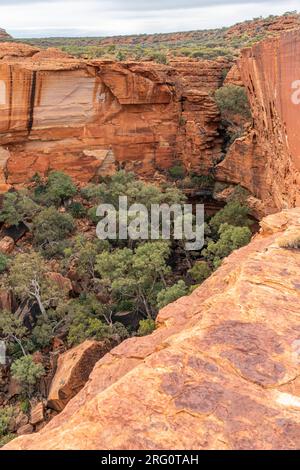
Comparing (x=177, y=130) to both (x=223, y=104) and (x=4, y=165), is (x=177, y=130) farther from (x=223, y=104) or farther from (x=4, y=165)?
(x=4, y=165)

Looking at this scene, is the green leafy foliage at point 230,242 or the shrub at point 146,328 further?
the green leafy foliage at point 230,242

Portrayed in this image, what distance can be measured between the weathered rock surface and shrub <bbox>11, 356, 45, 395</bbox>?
510mm

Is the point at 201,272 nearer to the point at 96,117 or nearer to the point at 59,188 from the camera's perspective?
the point at 59,188

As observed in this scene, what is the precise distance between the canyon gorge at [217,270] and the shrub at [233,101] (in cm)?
64

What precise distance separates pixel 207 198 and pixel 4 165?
36.8 ft

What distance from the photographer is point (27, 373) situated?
1240 centimetres

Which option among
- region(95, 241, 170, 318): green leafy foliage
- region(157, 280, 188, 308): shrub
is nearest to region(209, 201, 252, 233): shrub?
region(95, 241, 170, 318): green leafy foliage

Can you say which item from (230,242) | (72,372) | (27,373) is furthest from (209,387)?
(230,242)

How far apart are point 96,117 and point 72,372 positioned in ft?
55.6

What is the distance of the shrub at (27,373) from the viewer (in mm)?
12281

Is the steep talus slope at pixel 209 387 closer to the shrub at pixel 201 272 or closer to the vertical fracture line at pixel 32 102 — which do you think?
the shrub at pixel 201 272

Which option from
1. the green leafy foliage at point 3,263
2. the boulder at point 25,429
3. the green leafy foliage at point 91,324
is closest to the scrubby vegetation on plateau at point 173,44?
the green leafy foliage at point 3,263

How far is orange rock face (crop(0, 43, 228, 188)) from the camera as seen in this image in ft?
76.6

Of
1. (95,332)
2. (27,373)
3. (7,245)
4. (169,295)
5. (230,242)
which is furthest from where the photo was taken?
(7,245)
